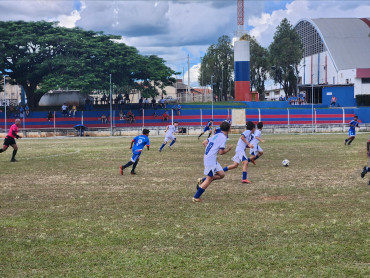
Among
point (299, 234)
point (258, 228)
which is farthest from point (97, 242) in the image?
point (299, 234)

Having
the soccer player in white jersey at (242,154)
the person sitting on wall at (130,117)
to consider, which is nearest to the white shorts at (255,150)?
the soccer player in white jersey at (242,154)

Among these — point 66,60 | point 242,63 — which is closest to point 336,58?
point 242,63

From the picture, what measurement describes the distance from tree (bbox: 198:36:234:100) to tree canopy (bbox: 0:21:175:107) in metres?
31.8

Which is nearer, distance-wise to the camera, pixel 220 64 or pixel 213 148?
pixel 213 148

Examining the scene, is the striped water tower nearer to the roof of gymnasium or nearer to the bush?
the bush

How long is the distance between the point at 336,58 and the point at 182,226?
294ft

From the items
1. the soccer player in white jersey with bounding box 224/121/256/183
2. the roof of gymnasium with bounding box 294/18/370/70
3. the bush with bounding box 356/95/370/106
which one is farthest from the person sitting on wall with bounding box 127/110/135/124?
the roof of gymnasium with bounding box 294/18/370/70

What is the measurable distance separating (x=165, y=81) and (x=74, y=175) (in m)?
48.9

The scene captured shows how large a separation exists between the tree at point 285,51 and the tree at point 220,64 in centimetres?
976

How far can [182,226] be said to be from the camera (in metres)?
9.18

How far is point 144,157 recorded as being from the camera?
83.7ft

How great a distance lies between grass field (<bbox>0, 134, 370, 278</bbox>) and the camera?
267 inches

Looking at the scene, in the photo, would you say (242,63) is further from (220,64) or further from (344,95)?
(344,95)

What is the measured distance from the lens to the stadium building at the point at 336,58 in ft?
266
